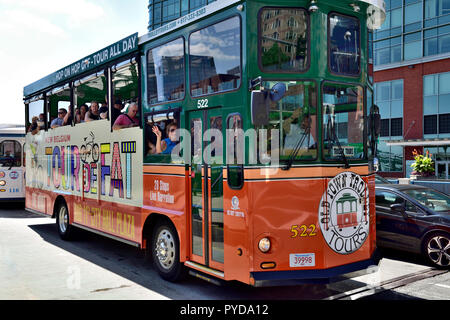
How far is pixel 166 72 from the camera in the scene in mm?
7066

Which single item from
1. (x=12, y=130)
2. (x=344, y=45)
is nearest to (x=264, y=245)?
(x=344, y=45)

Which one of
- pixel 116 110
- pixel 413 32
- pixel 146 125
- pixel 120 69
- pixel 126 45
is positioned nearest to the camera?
pixel 146 125

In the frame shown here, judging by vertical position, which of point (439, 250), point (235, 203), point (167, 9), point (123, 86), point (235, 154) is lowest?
point (439, 250)

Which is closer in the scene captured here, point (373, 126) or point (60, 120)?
point (373, 126)

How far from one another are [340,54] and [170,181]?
3008mm

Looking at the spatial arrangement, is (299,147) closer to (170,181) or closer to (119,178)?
(170,181)

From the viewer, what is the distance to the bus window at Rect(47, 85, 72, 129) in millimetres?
10547

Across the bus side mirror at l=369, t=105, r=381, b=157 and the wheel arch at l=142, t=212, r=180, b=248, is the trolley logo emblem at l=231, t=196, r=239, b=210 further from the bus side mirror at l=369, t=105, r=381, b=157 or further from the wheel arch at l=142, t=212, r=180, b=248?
the bus side mirror at l=369, t=105, r=381, b=157

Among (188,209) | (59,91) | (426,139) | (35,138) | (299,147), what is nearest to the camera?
(299,147)

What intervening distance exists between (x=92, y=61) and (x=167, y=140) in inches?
135

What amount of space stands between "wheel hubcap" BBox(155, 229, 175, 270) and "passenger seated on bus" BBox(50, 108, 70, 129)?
470 centimetres

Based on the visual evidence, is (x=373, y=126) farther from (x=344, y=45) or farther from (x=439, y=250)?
(x=439, y=250)

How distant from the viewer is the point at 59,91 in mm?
10969
